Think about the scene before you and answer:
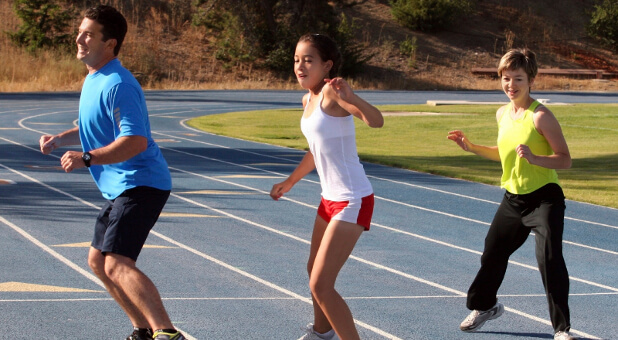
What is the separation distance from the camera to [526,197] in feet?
17.6

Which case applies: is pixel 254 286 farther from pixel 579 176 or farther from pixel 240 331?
pixel 579 176

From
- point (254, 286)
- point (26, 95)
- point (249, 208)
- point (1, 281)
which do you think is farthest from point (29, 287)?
point (26, 95)

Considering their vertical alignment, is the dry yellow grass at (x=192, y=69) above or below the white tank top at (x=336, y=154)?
below

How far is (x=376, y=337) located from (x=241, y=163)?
10829mm

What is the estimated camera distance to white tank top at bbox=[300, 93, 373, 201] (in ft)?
14.4

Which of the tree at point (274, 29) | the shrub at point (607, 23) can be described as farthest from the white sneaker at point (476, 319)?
the shrub at point (607, 23)

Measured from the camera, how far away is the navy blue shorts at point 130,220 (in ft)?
14.1

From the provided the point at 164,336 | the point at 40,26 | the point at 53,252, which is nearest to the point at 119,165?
the point at 164,336

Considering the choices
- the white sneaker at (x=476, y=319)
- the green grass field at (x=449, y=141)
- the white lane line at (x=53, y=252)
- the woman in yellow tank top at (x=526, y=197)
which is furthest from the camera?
the green grass field at (x=449, y=141)

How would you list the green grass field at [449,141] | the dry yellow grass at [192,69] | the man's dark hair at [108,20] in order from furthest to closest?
the dry yellow grass at [192,69] → the green grass field at [449,141] → the man's dark hair at [108,20]

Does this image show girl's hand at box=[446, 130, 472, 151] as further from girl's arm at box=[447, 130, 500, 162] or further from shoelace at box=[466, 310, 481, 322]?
shoelace at box=[466, 310, 481, 322]

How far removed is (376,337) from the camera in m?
5.34

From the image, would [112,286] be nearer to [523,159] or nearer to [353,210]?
[353,210]

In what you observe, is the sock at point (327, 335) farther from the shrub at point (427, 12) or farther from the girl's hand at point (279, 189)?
the shrub at point (427, 12)
